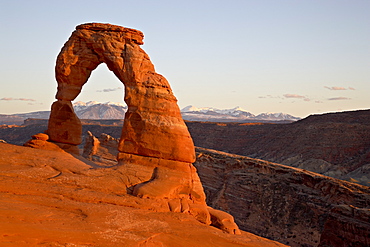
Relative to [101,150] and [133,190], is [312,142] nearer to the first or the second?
[101,150]

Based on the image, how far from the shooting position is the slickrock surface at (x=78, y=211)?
996 cm

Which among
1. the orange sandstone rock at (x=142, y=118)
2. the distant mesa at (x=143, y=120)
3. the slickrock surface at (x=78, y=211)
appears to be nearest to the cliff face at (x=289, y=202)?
the slickrock surface at (x=78, y=211)

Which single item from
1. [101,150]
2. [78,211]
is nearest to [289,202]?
[101,150]

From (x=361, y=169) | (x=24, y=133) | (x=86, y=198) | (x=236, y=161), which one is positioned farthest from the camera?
(x=24, y=133)

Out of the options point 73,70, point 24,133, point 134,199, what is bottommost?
point 24,133

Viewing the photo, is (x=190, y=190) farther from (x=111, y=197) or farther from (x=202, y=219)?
(x=111, y=197)

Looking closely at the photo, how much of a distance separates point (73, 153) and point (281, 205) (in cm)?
1772

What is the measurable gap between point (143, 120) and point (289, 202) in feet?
58.7

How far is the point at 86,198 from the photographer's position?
43.3 feet

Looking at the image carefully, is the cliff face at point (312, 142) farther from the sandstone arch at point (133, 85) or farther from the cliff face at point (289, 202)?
the sandstone arch at point (133, 85)

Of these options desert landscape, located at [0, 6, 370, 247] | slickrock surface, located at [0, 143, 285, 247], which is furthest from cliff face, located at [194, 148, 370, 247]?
slickrock surface, located at [0, 143, 285, 247]

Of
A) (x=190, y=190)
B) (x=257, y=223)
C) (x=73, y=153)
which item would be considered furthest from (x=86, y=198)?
(x=257, y=223)

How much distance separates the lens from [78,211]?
12.0m

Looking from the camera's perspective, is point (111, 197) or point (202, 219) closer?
point (111, 197)
